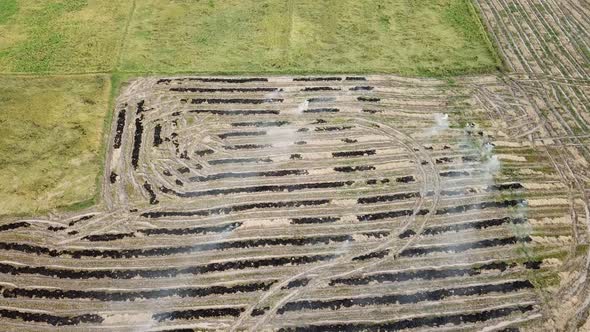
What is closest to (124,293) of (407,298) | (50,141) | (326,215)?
(326,215)

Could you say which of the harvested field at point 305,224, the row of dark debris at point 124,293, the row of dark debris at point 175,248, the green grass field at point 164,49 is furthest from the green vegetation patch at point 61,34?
the row of dark debris at point 124,293

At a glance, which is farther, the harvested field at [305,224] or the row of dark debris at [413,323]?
the harvested field at [305,224]

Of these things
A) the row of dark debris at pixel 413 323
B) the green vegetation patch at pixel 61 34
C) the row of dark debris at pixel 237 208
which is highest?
the green vegetation patch at pixel 61 34

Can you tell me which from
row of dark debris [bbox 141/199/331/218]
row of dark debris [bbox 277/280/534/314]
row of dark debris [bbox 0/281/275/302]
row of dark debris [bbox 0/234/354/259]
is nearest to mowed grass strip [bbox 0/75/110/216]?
row of dark debris [bbox 0/234/354/259]

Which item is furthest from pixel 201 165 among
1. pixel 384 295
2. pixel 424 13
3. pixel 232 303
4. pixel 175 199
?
pixel 424 13

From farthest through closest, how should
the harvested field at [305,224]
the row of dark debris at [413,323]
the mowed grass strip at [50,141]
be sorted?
1. the mowed grass strip at [50,141]
2. the harvested field at [305,224]
3. the row of dark debris at [413,323]

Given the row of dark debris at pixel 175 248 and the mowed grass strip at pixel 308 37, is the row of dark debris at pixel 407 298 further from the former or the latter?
the mowed grass strip at pixel 308 37

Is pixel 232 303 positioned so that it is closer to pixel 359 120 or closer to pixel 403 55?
pixel 359 120
